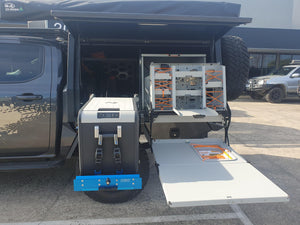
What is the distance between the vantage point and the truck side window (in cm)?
282

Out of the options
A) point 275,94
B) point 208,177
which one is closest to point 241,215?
point 208,177

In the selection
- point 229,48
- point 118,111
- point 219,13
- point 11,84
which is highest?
point 219,13

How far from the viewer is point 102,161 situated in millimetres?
2387

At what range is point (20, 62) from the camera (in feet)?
9.43

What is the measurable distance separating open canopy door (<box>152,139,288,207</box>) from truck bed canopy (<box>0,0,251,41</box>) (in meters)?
1.55

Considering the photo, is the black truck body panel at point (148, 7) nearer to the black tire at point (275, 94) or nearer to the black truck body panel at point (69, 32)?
the black truck body panel at point (69, 32)

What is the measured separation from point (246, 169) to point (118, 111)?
153cm

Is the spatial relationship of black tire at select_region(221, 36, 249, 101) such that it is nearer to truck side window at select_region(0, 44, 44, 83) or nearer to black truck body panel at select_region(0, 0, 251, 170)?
black truck body panel at select_region(0, 0, 251, 170)

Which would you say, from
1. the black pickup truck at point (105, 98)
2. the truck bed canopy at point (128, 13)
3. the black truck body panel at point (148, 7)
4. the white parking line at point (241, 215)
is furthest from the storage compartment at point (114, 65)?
the white parking line at point (241, 215)

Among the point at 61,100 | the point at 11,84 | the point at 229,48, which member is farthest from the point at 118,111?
the point at 229,48

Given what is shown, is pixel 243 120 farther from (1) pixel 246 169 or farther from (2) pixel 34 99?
(2) pixel 34 99

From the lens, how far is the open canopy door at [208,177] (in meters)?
2.07

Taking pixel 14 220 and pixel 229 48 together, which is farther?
pixel 229 48

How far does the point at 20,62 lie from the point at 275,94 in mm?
11698
